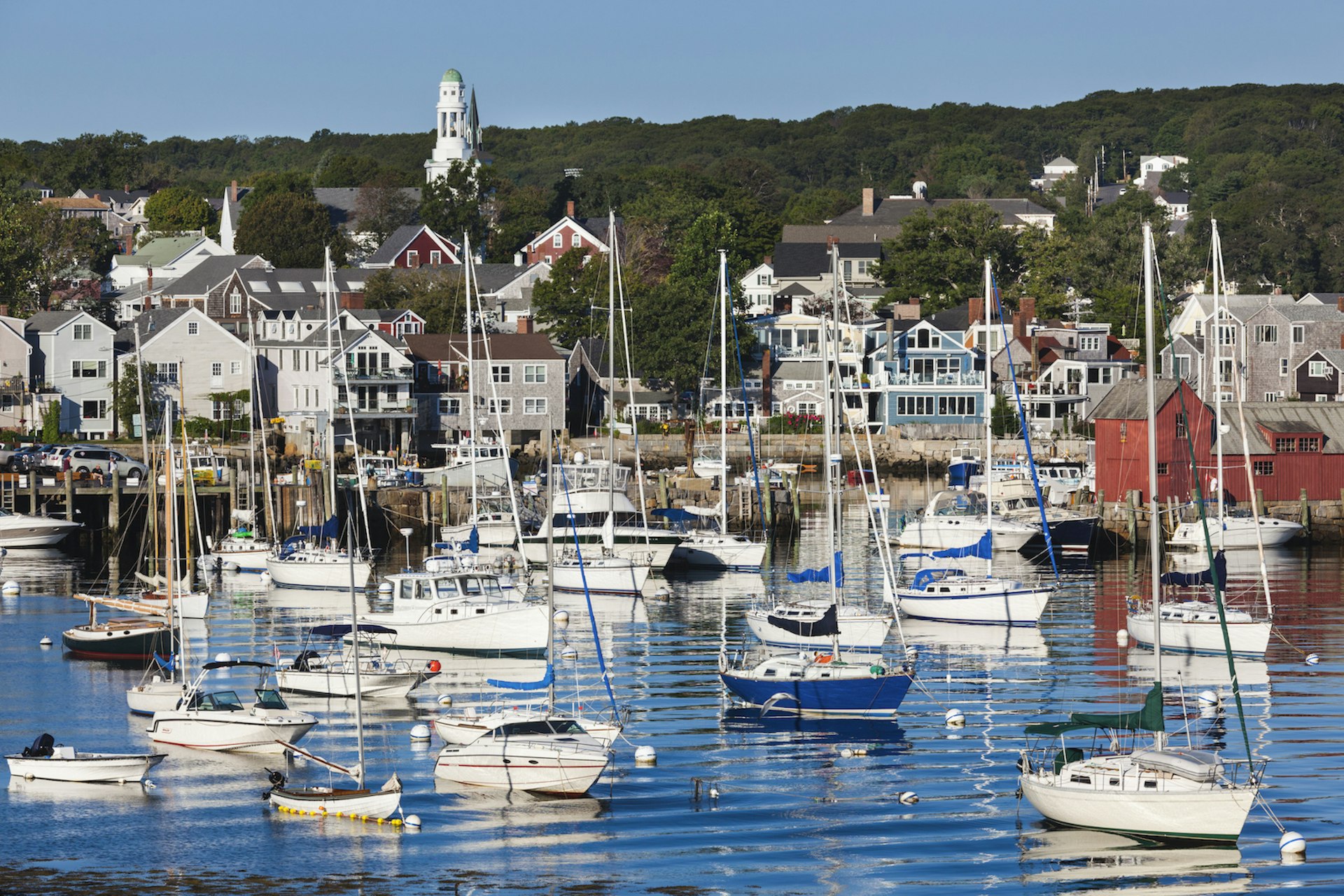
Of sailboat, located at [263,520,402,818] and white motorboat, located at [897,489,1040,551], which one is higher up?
white motorboat, located at [897,489,1040,551]

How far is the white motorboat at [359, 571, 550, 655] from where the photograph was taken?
4903 cm

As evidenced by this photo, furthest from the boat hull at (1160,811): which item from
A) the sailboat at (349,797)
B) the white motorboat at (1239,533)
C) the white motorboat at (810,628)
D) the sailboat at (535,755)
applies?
the white motorboat at (1239,533)

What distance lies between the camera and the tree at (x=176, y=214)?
188 meters

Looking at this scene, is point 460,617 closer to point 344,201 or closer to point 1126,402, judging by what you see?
point 1126,402

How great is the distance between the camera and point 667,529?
66500mm

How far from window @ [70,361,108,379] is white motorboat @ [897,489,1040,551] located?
173ft

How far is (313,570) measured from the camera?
6331cm

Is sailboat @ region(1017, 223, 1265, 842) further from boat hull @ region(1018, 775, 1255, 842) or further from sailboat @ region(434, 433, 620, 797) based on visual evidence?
sailboat @ region(434, 433, 620, 797)

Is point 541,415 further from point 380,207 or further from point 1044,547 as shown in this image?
point 380,207

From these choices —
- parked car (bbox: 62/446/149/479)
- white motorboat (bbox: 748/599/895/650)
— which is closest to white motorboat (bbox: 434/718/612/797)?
white motorboat (bbox: 748/599/895/650)

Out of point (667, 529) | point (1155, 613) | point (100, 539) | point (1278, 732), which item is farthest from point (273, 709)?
point (100, 539)

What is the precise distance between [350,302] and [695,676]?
7560cm

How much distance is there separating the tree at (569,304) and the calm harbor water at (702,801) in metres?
69.7

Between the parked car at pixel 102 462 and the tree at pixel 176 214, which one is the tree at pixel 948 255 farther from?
the tree at pixel 176 214
